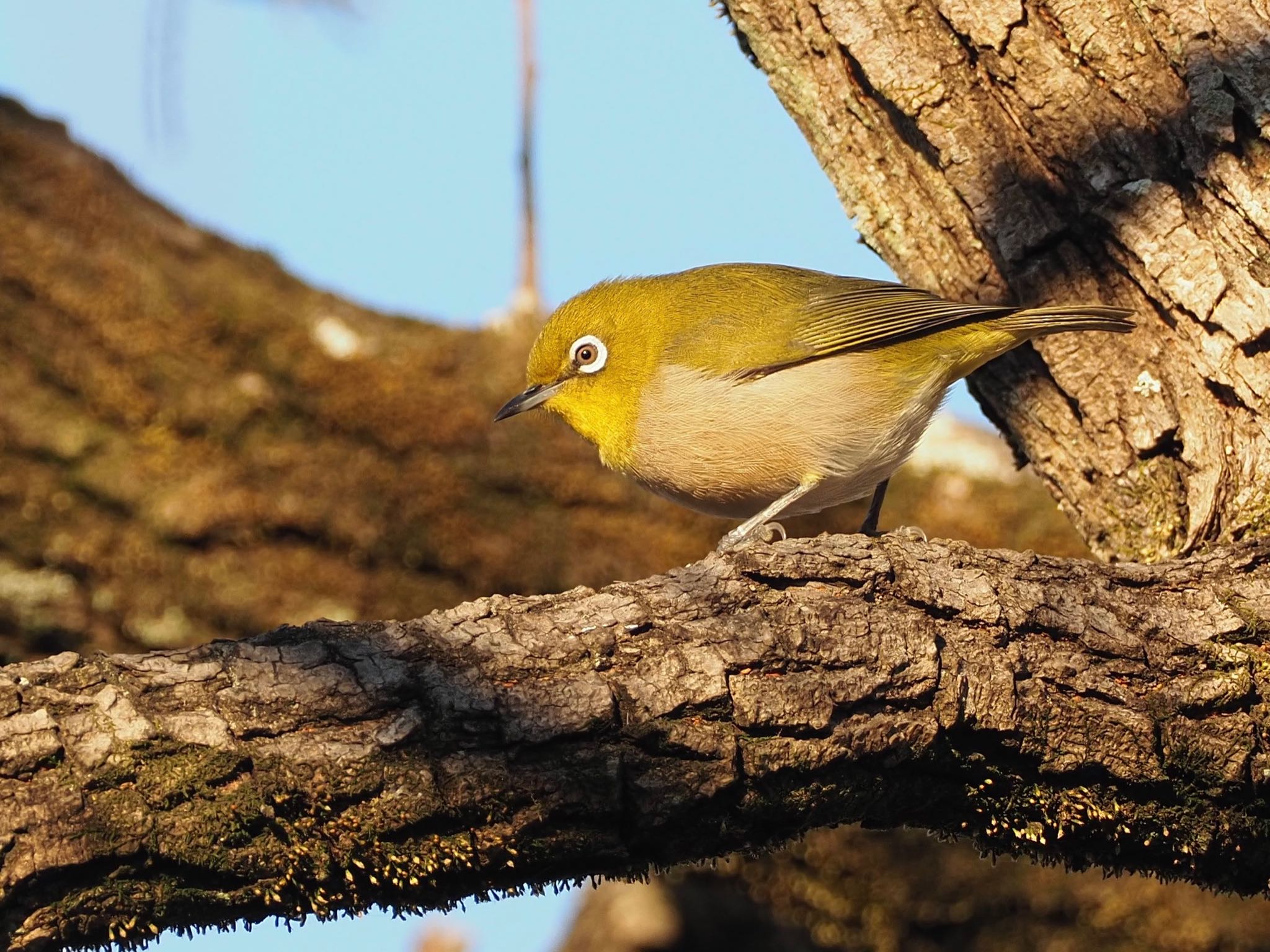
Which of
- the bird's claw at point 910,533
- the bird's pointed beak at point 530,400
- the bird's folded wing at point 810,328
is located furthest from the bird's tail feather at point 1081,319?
the bird's pointed beak at point 530,400

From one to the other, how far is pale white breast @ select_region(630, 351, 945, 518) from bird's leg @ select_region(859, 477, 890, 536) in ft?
0.71

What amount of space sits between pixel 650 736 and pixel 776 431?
1913mm

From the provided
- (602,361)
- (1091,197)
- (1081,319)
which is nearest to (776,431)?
(602,361)

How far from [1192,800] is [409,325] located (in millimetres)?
4660

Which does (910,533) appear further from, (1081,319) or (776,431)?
(1081,319)

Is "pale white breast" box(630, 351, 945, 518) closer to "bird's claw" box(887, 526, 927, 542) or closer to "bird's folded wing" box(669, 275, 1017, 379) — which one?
"bird's folded wing" box(669, 275, 1017, 379)

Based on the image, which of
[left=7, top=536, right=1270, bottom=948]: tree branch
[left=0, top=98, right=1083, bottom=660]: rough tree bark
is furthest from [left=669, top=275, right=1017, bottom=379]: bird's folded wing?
[left=0, top=98, right=1083, bottom=660]: rough tree bark

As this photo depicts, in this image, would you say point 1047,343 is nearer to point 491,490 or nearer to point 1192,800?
point 1192,800

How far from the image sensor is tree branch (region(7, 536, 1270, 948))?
8.97 ft

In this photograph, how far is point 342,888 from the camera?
2.90 metres

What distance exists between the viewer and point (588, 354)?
5359 mm

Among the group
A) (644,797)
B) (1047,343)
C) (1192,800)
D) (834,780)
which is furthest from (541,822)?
(1047,343)

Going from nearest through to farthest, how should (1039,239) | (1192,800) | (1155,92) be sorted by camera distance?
(1192,800) → (1155,92) → (1039,239)

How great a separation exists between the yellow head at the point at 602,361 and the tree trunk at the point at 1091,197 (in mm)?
981
